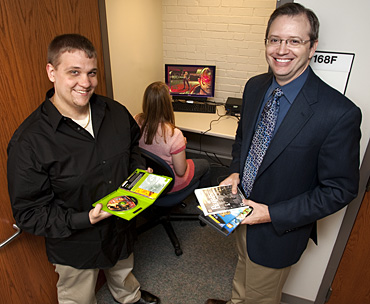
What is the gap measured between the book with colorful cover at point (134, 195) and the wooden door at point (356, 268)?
1.01 metres

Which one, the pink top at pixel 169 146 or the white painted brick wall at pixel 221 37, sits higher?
the white painted brick wall at pixel 221 37

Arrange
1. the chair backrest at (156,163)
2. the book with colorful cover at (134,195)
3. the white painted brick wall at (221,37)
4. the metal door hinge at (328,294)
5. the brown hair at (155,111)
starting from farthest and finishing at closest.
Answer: the white painted brick wall at (221,37) → the brown hair at (155,111) → the chair backrest at (156,163) → the metal door hinge at (328,294) → the book with colorful cover at (134,195)

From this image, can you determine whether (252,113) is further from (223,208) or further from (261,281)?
(261,281)

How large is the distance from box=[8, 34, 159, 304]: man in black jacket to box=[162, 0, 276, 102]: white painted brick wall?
182 cm

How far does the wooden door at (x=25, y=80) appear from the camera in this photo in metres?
1.09

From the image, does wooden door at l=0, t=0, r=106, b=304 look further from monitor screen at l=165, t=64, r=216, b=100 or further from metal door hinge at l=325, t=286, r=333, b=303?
metal door hinge at l=325, t=286, r=333, b=303

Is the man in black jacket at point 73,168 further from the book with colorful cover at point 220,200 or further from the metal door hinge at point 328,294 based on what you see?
the metal door hinge at point 328,294

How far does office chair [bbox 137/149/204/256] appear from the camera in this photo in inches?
71.1

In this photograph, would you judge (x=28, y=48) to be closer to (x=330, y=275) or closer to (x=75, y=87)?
(x=75, y=87)

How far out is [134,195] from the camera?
1289mm

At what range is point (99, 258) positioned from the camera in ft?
4.53

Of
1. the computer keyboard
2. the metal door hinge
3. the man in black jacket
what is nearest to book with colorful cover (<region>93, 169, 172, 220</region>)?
the man in black jacket

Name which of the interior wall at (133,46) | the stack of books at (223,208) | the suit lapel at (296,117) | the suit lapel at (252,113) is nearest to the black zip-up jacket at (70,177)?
the stack of books at (223,208)

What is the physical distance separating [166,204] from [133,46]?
146 cm
